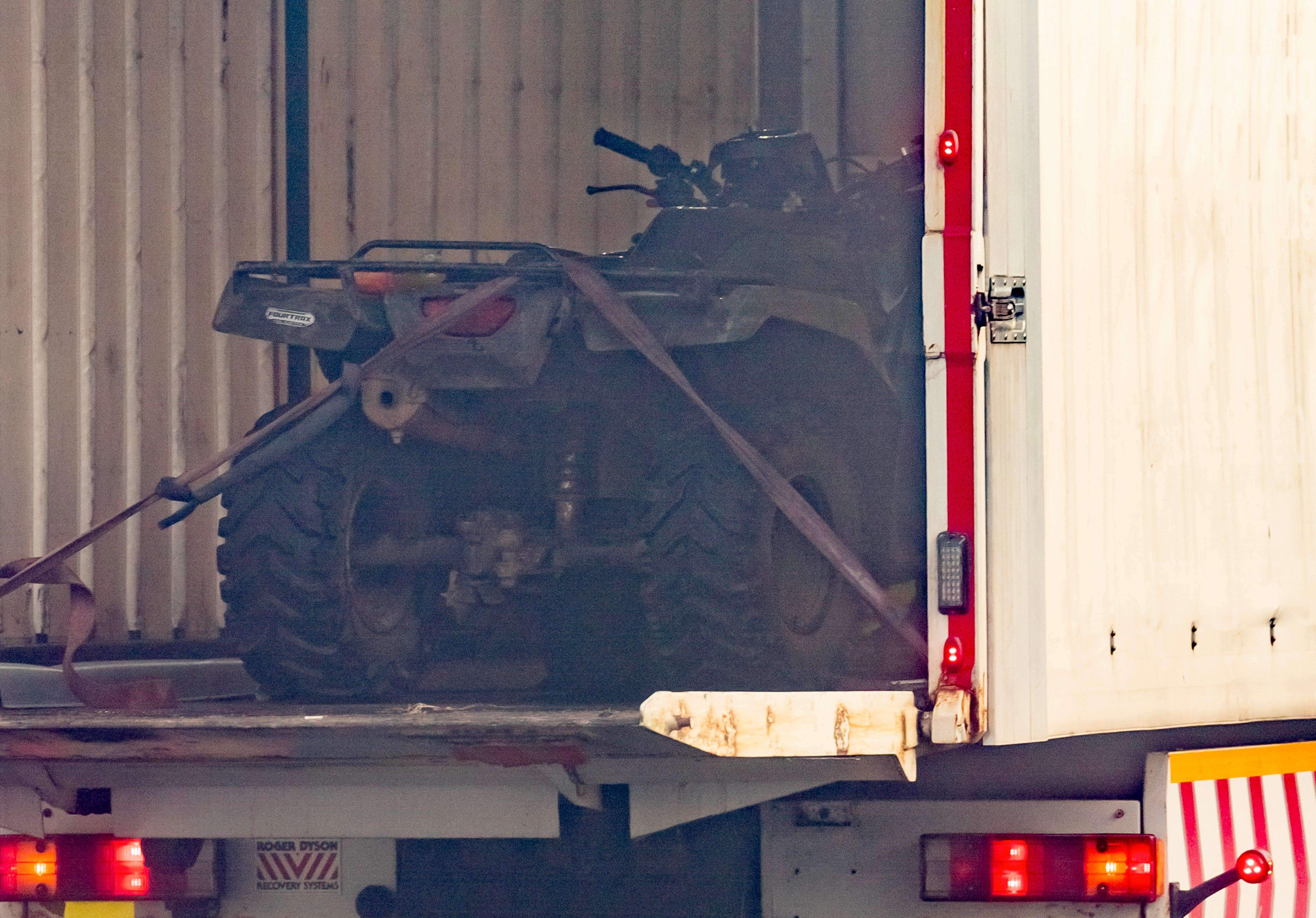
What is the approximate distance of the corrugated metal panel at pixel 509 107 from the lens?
468cm

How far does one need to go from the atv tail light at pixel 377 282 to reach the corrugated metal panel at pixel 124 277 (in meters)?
1.56

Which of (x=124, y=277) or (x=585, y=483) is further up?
(x=124, y=277)

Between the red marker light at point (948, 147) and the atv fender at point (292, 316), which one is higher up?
the red marker light at point (948, 147)

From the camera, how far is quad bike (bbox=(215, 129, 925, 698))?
2.94 meters

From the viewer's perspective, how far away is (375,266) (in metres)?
2.99

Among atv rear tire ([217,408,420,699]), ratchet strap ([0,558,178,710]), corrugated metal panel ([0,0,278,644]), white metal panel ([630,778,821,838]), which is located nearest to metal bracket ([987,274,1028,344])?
white metal panel ([630,778,821,838])

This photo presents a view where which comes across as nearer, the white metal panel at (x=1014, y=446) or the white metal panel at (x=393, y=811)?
the white metal panel at (x=1014, y=446)

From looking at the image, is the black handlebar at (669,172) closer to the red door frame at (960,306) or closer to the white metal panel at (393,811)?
the red door frame at (960,306)

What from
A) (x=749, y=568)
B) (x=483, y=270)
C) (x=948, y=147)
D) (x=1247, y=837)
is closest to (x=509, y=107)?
(x=483, y=270)

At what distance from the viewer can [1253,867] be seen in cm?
280

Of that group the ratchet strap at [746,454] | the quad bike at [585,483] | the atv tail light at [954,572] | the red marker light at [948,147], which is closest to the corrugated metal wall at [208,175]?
the quad bike at [585,483]

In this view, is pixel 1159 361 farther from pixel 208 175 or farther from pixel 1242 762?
pixel 208 175

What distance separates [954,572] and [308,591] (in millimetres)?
1381

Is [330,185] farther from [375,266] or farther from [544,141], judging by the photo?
[375,266]
